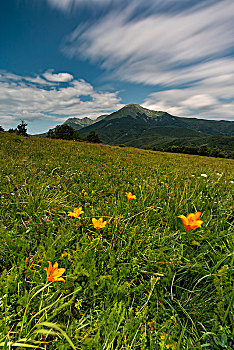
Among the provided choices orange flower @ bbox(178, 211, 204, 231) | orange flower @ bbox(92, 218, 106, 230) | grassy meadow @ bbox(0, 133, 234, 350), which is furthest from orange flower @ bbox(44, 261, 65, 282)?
orange flower @ bbox(178, 211, 204, 231)

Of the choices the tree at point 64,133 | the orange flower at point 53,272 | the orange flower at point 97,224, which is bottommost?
the orange flower at point 53,272

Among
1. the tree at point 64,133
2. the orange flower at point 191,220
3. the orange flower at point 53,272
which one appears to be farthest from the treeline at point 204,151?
the orange flower at point 53,272

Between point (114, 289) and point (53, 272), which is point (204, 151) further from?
point (53, 272)

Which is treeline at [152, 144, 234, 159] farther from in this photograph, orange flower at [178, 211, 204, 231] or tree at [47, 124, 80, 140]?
orange flower at [178, 211, 204, 231]

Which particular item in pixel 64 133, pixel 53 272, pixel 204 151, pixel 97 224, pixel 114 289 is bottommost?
pixel 204 151

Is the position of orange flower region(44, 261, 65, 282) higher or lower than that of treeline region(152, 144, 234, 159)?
higher

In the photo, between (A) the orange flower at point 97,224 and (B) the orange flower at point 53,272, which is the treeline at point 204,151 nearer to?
(A) the orange flower at point 97,224

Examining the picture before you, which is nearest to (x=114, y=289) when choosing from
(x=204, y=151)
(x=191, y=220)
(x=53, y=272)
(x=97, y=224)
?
(x=53, y=272)

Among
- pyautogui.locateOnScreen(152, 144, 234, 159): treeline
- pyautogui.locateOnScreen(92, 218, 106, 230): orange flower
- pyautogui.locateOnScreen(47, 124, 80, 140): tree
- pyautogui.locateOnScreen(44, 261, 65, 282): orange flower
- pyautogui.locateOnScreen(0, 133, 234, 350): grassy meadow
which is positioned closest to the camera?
pyautogui.locateOnScreen(0, 133, 234, 350): grassy meadow

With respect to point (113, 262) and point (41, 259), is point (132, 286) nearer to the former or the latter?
point (113, 262)

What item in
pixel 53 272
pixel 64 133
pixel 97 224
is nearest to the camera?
pixel 53 272

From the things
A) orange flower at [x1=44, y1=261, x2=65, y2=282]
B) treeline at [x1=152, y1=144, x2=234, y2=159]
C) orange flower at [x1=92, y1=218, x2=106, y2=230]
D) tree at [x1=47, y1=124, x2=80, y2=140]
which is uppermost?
tree at [x1=47, y1=124, x2=80, y2=140]

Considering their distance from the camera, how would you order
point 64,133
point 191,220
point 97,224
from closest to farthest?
point 191,220
point 97,224
point 64,133

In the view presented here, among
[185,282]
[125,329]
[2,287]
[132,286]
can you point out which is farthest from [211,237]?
[2,287]
